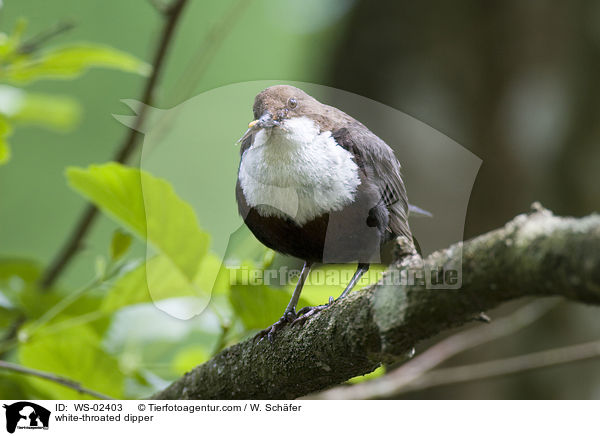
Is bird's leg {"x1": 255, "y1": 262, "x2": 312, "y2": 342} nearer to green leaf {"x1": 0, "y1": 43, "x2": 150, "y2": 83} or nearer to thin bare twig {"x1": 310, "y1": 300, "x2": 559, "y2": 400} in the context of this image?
thin bare twig {"x1": 310, "y1": 300, "x2": 559, "y2": 400}

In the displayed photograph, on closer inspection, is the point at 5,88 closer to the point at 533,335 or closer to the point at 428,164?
the point at 428,164

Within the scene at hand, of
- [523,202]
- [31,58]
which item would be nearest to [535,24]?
[523,202]

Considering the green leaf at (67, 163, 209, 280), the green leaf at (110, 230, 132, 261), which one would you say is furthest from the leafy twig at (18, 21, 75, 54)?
the green leaf at (110, 230, 132, 261)

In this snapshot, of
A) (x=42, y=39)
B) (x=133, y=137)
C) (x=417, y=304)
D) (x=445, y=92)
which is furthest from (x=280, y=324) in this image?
(x=445, y=92)

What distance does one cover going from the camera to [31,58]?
154 cm

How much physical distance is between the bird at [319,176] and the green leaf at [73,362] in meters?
0.47

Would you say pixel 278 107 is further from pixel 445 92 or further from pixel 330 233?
pixel 445 92

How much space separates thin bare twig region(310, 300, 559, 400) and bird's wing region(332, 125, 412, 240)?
650 millimetres

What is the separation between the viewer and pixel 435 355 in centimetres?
207

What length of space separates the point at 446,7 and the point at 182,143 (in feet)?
5.27

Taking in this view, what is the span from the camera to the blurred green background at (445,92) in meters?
2.37

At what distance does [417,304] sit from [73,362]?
102 centimetres
